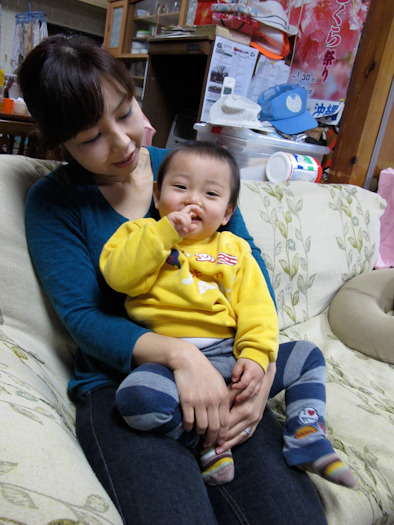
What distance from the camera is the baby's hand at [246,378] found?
0.81 metres

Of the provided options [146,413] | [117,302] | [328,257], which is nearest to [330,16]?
[328,257]

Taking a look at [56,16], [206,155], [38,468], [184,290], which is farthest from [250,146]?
[56,16]

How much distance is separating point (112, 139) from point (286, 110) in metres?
1.44

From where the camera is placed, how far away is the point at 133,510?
2.15ft

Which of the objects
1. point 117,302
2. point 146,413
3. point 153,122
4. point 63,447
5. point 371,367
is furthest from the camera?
point 153,122

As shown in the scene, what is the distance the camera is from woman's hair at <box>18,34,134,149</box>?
2.62 ft

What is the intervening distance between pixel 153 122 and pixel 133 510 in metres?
2.65

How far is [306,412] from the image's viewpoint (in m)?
0.87

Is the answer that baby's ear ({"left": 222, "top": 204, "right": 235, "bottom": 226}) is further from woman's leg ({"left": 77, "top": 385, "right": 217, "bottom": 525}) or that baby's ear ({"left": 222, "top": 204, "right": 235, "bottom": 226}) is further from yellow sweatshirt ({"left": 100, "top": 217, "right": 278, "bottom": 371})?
woman's leg ({"left": 77, "top": 385, "right": 217, "bottom": 525})

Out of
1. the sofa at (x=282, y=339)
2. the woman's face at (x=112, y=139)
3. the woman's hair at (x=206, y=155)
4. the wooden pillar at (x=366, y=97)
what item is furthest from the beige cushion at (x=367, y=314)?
the woman's face at (x=112, y=139)

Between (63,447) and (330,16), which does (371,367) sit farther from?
(330,16)

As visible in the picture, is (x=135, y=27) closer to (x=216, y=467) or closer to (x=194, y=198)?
(x=194, y=198)

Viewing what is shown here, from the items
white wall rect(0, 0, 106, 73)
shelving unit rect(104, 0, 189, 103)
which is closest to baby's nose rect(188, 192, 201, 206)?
shelving unit rect(104, 0, 189, 103)

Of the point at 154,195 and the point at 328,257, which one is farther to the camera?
the point at 328,257
